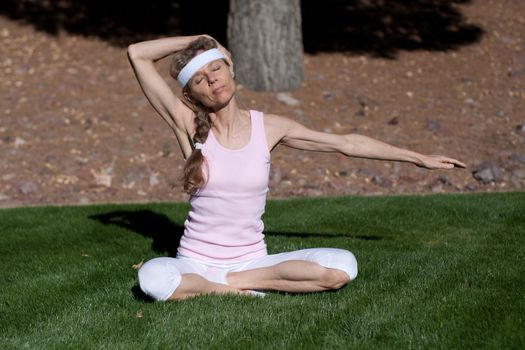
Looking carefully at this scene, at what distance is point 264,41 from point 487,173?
3.64 m

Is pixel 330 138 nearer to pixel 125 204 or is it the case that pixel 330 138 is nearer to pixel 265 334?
pixel 265 334

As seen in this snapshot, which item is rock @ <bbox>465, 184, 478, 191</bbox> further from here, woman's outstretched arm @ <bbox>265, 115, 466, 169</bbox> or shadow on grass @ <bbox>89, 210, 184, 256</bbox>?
woman's outstretched arm @ <bbox>265, 115, 466, 169</bbox>

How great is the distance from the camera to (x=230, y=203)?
5.39 metres

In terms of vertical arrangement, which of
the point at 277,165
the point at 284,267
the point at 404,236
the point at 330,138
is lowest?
the point at 277,165

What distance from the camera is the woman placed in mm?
5250

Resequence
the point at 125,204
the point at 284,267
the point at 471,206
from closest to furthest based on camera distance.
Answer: the point at 284,267 → the point at 471,206 → the point at 125,204

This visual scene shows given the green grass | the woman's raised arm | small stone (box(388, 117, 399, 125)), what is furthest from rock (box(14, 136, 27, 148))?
the woman's raised arm

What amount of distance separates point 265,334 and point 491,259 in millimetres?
2092

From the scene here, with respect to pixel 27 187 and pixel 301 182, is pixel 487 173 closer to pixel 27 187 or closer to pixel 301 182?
pixel 301 182

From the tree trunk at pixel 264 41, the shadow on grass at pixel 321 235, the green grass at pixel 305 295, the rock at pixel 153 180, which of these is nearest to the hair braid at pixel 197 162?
the green grass at pixel 305 295

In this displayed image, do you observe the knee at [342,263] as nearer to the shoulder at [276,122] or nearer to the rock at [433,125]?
the shoulder at [276,122]

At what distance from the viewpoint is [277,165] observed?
10.0 m

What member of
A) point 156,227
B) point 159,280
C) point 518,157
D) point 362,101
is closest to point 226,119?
point 159,280

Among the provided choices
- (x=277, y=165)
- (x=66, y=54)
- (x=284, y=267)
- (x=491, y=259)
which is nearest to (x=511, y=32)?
(x=277, y=165)
